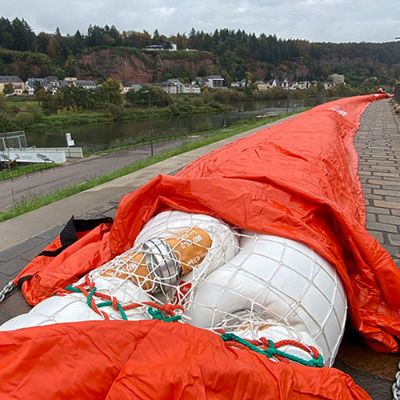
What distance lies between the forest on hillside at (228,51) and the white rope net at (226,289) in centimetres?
9212

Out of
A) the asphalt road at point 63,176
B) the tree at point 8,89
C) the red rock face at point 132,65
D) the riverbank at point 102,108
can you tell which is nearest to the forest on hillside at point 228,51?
the red rock face at point 132,65

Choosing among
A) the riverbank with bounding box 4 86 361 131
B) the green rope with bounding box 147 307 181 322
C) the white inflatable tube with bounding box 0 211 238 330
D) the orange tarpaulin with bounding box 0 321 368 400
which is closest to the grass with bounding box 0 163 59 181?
the riverbank with bounding box 4 86 361 131

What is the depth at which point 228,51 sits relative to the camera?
386ft

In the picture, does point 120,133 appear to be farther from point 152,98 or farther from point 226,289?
point 226,289

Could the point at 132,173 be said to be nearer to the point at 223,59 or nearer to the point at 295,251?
the point at 295,251

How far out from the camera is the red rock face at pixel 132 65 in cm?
9636

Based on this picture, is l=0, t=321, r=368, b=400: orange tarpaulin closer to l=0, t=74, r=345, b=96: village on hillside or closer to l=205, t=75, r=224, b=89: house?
l=0, t=74, r=345, b=96: village on hillside

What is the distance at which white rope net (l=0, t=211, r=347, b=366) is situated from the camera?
1.38 meters

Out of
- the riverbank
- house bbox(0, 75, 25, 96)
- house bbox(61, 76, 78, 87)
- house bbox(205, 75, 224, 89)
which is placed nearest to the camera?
the riverbank

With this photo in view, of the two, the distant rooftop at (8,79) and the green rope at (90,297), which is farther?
the distant rooftop at (8,79)

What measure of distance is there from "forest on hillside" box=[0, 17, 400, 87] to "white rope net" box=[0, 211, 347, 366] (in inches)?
3627

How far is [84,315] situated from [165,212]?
903mm

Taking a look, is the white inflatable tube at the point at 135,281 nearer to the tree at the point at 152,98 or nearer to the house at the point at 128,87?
the tree at the point at 152,98

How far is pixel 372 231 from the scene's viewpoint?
310 cm
